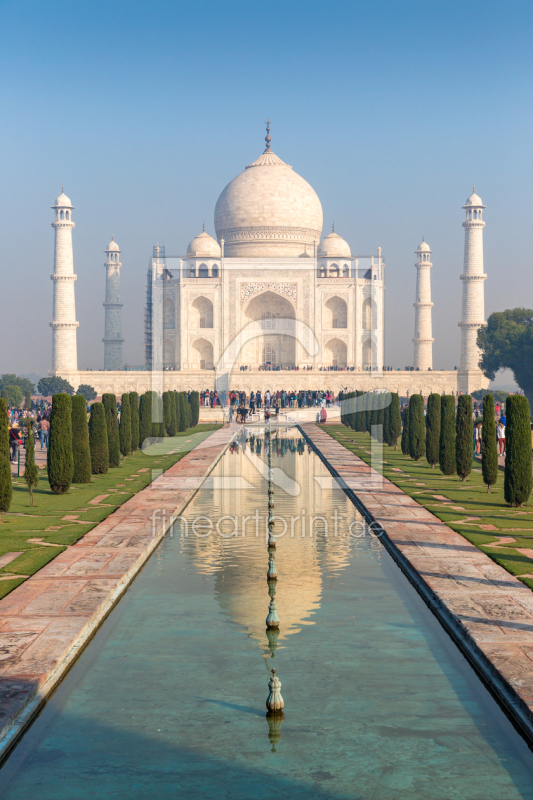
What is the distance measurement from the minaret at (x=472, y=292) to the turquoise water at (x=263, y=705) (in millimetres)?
35159

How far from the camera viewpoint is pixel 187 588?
6.00 m

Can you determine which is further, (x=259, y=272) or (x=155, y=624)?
(x=259, y=272)

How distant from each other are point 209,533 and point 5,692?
167 inches

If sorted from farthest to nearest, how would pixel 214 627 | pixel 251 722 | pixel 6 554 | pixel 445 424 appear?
pixel 445 424
pixel 6 554
pixel 214 627
pixel 251 722

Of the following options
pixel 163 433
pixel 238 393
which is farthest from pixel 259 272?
pixel 163 433

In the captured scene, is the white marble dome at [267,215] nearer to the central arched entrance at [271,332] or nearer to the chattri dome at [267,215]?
the chattri dome at [267,215]

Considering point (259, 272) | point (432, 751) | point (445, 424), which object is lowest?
point (432, 751)

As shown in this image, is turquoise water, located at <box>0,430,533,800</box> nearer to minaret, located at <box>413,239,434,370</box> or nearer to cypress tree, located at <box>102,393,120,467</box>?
cypress tree, located at <box>102,393,120,467</box>

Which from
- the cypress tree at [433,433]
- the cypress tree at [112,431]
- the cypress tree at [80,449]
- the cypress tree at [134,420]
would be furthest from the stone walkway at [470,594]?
the cypress tree at [134,420]

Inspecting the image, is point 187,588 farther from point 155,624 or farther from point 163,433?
point 163,433

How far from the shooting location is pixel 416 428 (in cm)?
1520

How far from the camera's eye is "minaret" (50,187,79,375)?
38781 mm

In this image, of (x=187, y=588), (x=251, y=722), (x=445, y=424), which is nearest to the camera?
(x=251, y=722)

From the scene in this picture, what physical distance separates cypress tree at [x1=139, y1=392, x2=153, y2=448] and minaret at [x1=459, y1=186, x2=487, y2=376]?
25.1m
